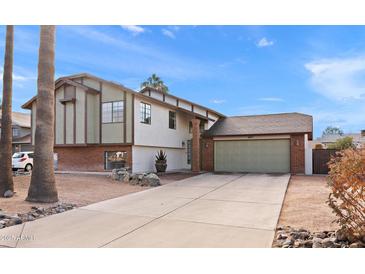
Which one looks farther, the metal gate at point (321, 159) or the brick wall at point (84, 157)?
the metal gate at point (321, 159)

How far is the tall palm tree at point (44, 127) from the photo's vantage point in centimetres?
831

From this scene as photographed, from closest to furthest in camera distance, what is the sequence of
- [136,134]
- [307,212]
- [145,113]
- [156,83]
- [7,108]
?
[307,212]
[7,108]
[136,134]
[145,113]
[156,83]

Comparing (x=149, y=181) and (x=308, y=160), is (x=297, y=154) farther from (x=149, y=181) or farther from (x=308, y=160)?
(x=149, y=181)

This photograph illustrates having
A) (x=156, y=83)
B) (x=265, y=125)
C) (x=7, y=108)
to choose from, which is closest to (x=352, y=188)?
(x=7, y=108)

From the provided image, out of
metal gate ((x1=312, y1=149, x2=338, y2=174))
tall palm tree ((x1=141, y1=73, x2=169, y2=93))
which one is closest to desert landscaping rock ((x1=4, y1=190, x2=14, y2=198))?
metal gate ((x1=312, y1=149, x2=338, y2=174))

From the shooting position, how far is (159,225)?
5.88m

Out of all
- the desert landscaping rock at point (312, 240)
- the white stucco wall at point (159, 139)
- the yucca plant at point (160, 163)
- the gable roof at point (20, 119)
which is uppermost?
the gable roof at point (20, 119)

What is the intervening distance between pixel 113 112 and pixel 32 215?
10495 mm

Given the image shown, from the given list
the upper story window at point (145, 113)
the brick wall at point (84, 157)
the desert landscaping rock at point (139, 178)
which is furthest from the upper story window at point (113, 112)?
the desert landscaping rock at point (139, 178)

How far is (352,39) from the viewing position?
27.9 feet

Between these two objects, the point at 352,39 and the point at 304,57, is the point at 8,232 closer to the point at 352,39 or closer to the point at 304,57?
the point at 352,39

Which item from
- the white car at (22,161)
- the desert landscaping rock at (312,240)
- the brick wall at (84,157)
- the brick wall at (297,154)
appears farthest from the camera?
the white car at (22,161)

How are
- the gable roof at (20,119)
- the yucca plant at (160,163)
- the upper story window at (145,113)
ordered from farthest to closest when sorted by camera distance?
the gable roof at (20,119)
the yucca plant at (160,163)
the upper story window at (145,113)

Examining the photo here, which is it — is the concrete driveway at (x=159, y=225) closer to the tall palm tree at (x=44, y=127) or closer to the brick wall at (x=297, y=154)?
the tall palm tree at (x=44, y=127)
